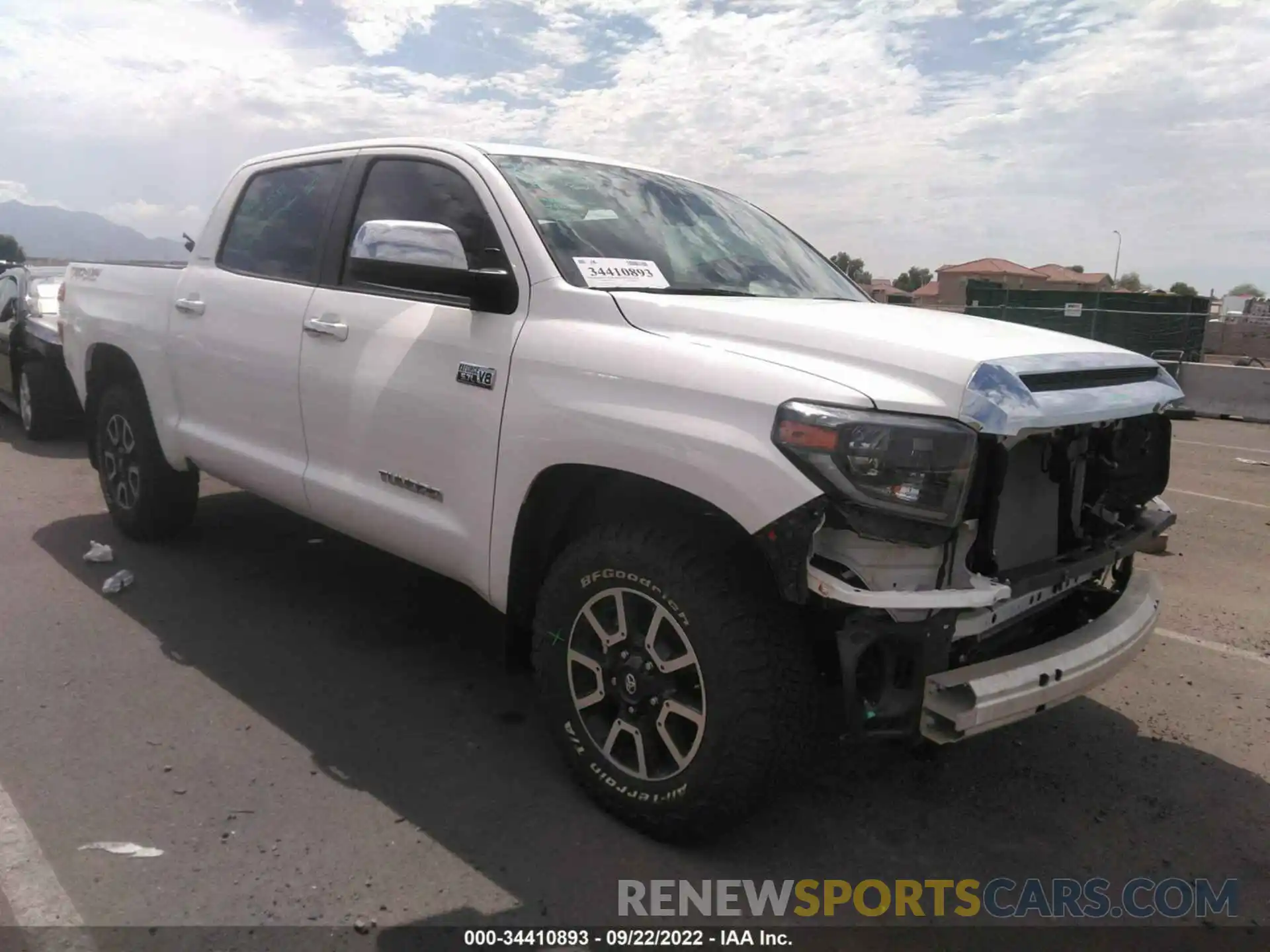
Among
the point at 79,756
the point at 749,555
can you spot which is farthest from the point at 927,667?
the point at 79,756

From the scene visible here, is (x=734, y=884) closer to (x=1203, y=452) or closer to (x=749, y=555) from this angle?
(x=749, y=555)

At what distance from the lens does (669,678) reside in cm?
273

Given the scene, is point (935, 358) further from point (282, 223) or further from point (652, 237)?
point (282, 223)

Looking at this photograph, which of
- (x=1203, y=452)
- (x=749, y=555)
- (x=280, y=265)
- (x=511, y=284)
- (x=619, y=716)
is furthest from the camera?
(x=1203, y=452)

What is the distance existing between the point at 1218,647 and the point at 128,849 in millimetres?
4531

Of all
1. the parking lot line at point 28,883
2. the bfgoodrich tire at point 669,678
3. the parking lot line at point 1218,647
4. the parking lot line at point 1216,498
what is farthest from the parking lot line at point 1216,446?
the parking lot line at point 28,883

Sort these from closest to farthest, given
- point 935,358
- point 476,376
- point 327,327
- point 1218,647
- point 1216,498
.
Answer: point 935,358
point 476,376
point 327,327
point 1218,647
point 1216,498

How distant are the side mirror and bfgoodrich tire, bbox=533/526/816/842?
2.84ft

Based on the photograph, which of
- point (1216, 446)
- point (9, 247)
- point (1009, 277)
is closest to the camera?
point (1216, 446)

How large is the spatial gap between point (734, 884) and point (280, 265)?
3.15 meters

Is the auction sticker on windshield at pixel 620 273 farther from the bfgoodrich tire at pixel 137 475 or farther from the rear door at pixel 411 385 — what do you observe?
the bfgoodrich tire at pixel 137 475

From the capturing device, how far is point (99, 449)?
18.3 ft

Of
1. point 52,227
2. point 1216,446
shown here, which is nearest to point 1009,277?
point 1216,446

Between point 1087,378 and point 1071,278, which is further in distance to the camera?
point 1071,278
